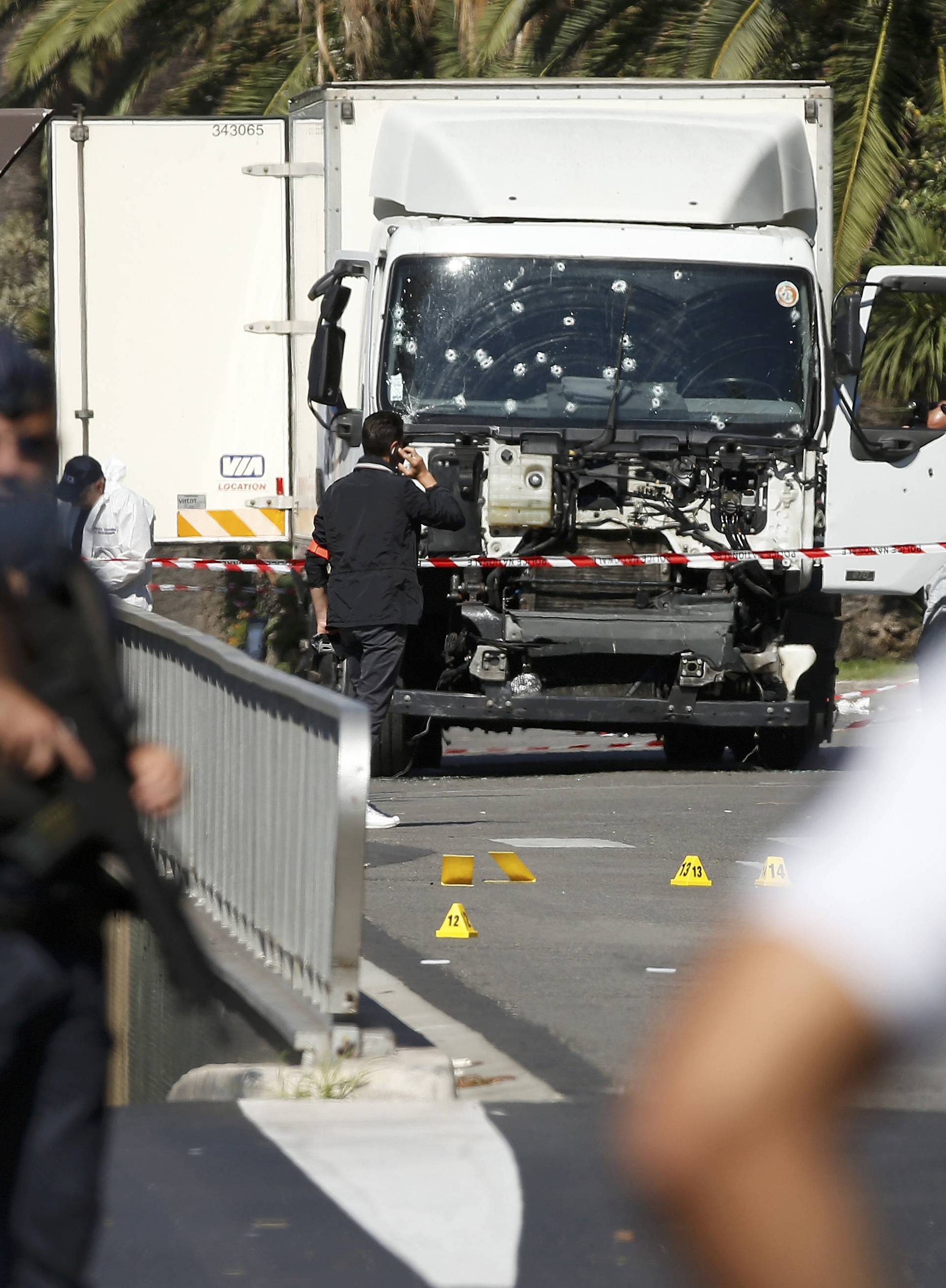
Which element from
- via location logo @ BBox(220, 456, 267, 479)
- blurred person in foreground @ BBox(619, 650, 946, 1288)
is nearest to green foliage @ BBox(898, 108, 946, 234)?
via location logo @ BBox(220, 456, 267, 479)

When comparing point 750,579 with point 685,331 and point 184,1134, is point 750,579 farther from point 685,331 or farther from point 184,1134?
point 184,1134

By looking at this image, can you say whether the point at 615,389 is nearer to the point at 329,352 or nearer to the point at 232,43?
the point at 329,352

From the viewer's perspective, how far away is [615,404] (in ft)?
40.4

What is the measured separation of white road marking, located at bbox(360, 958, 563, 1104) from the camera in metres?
5.48

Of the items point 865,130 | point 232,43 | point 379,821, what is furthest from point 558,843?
point 232,43

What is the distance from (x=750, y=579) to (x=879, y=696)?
6.72 m

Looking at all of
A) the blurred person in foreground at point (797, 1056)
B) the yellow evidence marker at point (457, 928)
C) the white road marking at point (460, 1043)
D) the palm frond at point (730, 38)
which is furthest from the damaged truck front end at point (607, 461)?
the blurred person in foreground at point (797, 1056)

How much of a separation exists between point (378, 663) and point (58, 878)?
25.9ft

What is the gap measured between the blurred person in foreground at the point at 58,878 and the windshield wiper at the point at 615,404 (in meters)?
8.98

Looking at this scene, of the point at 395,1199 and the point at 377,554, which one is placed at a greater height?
the point at 377,554

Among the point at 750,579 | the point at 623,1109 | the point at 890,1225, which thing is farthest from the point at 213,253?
the point at 623,1109

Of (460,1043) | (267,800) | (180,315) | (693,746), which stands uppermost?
(180,315)

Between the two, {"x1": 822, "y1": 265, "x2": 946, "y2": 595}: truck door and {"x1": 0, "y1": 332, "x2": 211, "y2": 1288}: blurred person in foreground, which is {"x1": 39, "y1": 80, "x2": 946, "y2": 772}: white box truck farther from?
{"x1": 0, "y1": 332, "x2": 211, "y2": 1288}: blurred person in foreground

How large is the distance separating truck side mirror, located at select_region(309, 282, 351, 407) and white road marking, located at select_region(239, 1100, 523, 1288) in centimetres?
769
